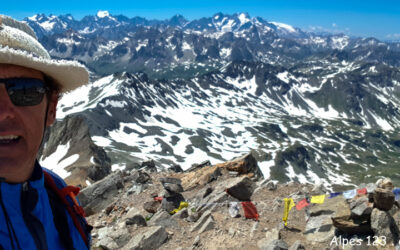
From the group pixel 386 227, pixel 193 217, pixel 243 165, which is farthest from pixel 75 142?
pixel 386 227

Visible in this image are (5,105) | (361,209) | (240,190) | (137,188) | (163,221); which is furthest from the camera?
(137,188)

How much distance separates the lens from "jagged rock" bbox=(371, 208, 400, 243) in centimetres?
1037

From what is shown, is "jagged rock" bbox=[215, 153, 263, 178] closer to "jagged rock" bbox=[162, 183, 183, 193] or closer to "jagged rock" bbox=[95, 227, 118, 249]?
"jagged rock" bbox=[162, 183, 183, 193]

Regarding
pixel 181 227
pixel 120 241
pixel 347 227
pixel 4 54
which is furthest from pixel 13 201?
pixel 347 227

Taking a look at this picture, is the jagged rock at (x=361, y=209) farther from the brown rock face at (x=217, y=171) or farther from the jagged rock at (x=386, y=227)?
the brown rock face at (x=217, y=171)

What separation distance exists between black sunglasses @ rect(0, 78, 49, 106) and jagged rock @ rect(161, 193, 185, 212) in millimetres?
12835

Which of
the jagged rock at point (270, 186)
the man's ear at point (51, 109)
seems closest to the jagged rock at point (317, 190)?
the jagged rock at point (270, 186)

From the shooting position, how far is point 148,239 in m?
11.5

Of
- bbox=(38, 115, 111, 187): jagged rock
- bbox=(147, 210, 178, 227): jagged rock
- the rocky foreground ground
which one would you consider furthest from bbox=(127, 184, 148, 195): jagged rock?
bbox=(38, 115, 111, 187): jagged rock

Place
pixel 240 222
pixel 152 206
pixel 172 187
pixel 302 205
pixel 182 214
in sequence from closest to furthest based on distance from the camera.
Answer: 1. pixel 240 222
2. pixel 182 214
3. pixel 302 205
4. pixel 152 206
5. pixel 172 187

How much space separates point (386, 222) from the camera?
34.4 feet

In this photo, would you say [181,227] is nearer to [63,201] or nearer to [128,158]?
[63,201]

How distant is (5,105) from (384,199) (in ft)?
39.7

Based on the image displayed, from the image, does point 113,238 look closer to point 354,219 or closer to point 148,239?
point 148,239
